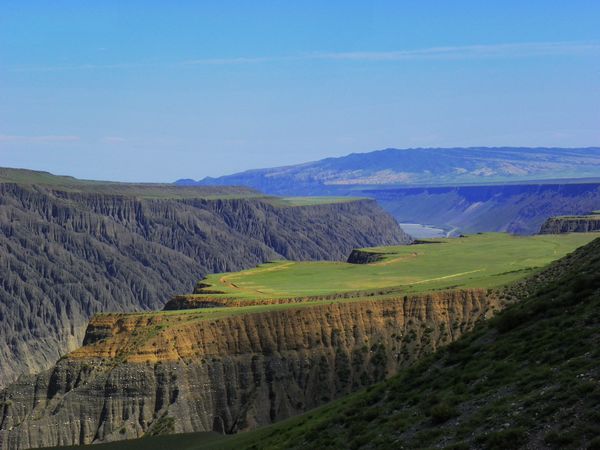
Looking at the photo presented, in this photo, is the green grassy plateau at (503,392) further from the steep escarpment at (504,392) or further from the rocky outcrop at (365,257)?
the rocky outcrop at (365,257)

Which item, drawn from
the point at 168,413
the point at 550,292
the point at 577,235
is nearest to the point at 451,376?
the point at 550,292

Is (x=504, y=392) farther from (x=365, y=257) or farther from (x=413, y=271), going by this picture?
(x=365, y=257)

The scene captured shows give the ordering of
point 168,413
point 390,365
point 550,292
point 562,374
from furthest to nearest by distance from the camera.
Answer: point 390,365
point 168,413
point 550,292
point 562,374

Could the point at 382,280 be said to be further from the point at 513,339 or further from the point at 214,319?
the point at 513,339

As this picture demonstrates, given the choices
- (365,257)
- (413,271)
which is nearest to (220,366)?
(413,271)

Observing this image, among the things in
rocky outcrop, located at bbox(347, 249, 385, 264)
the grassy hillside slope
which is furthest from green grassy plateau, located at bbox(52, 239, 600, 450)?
rocky outcrop, located at bbox(347, 249, 385, 264)
